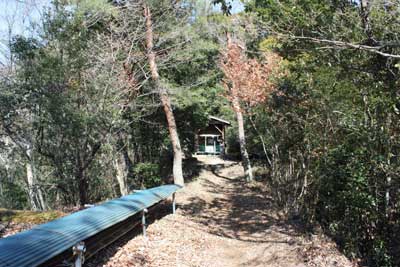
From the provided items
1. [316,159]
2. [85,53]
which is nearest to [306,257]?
[316,159]

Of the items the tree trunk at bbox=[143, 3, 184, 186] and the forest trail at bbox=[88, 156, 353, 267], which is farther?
the tree trunk at bbox=[143, 3, 184, 186]

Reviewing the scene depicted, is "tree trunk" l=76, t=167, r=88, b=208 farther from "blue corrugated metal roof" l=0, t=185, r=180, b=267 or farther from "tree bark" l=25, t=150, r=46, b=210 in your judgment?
"blue corrugated metal roof" l=0, t=185, r=180, b=267

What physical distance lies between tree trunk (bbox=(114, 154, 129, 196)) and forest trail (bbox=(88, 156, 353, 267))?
2.20 m

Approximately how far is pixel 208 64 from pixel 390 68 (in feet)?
35.5

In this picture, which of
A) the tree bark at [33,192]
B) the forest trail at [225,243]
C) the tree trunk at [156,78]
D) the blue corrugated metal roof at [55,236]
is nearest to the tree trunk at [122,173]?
the tree trunk at [156,78]

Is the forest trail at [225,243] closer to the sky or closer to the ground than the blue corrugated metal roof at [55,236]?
closer to the ground

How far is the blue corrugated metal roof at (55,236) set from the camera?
262 centimetres

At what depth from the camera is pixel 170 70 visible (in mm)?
11891

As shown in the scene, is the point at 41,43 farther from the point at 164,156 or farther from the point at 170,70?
→ the point at 164,156

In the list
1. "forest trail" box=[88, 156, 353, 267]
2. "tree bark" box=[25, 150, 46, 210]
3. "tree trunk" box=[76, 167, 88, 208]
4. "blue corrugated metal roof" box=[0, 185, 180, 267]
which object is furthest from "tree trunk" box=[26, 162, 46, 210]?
"blue corrugated metal roof" box=[0, 185, 180, 267]

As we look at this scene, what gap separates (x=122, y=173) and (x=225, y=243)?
6.29 meters

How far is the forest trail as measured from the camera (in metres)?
4.74

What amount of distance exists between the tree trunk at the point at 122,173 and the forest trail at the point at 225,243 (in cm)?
220

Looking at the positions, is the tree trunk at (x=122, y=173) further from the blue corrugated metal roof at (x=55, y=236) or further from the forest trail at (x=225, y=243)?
the blue corrugated metal roof at (x=55, y=236)
